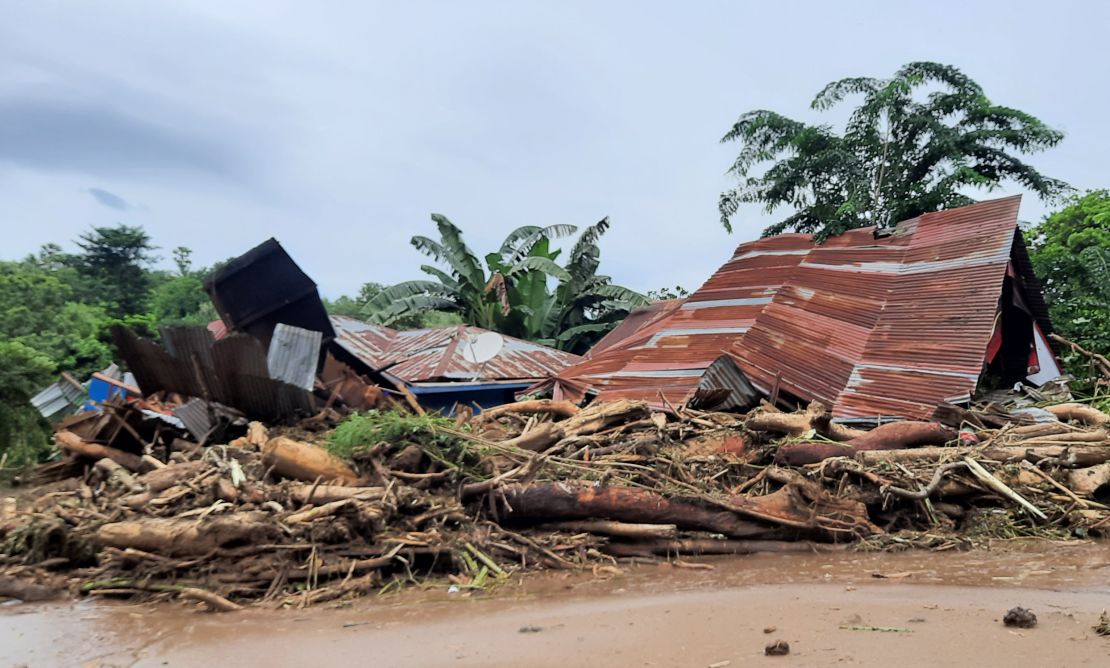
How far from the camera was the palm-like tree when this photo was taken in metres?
21.0

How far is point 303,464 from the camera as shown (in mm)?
6746

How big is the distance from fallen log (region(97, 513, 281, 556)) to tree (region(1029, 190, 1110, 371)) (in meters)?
14.8

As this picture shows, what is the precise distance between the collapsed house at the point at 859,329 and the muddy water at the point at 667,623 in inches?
162

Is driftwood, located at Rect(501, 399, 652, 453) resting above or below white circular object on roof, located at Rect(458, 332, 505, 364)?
below

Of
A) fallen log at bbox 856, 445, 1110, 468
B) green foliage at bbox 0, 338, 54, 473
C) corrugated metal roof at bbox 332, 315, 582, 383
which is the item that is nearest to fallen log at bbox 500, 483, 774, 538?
fallen log at bbox 856, 445, 1110, 468

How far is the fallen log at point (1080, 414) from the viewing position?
8.46m

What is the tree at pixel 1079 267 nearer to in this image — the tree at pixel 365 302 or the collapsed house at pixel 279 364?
the collapsed house at pixel 279 364

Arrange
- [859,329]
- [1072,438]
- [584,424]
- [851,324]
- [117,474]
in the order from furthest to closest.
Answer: [851,324], [859,329], [584,424], [1072,438], [117,474]

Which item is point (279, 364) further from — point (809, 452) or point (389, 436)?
point (809, 452)

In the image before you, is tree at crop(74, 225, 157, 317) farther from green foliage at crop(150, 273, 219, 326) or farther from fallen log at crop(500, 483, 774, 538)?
fallen log at crop(500, 483, 774, 538)

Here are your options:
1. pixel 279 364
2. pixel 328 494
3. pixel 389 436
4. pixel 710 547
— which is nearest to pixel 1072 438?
pixel 710 547

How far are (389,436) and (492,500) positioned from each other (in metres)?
1.26

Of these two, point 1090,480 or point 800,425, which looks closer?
point 1090,480

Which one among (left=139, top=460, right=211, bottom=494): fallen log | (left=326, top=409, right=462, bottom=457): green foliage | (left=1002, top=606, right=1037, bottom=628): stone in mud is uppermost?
(left=326, top=409, right=462, bottom=457): green foliage
